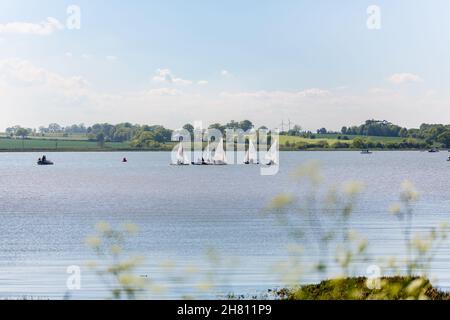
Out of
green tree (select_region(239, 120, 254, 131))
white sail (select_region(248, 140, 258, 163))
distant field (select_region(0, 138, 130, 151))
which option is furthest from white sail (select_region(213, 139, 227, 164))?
green tree (select_region(239, 120, 254, 131))

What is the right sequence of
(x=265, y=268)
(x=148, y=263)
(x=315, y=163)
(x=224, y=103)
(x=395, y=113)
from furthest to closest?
(x=395, y=113)
(x=224, y=103)
(x=148, y=263)
(x=265, y=268)
(x=315, y=163)

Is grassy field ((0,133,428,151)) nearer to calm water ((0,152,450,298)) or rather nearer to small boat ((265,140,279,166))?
small boat ((265,140,279,166))

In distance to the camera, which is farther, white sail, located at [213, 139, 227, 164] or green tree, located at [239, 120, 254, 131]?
white sail, located at [213, 139, 227, 164]

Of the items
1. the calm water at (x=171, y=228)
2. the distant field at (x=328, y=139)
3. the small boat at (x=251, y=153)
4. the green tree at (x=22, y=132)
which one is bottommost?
the calm water at (x=171, y=228)

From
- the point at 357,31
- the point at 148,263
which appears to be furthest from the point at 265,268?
the point at 357,31

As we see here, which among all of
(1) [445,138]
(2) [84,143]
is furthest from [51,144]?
(1) [445,138]

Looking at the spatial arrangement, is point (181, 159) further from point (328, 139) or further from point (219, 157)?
point (328, 139)

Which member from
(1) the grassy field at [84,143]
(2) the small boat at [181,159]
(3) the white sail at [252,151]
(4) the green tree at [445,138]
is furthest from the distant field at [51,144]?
(4) the green tree at [445,138]

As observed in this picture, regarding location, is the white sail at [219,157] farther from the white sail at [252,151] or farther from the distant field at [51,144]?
the distant field at [51,144]

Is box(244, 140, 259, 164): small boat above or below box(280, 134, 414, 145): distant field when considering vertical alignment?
below

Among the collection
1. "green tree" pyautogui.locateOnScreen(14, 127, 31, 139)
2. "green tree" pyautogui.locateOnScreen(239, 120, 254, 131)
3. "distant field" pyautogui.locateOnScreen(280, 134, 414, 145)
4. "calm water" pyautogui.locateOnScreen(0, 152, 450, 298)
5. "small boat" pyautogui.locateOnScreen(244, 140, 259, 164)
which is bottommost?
"calm water" pyautogui.locateOnScreen(0, 152, 450, 298)

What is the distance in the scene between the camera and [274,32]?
9488cm

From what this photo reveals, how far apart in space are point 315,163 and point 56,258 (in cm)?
2380
